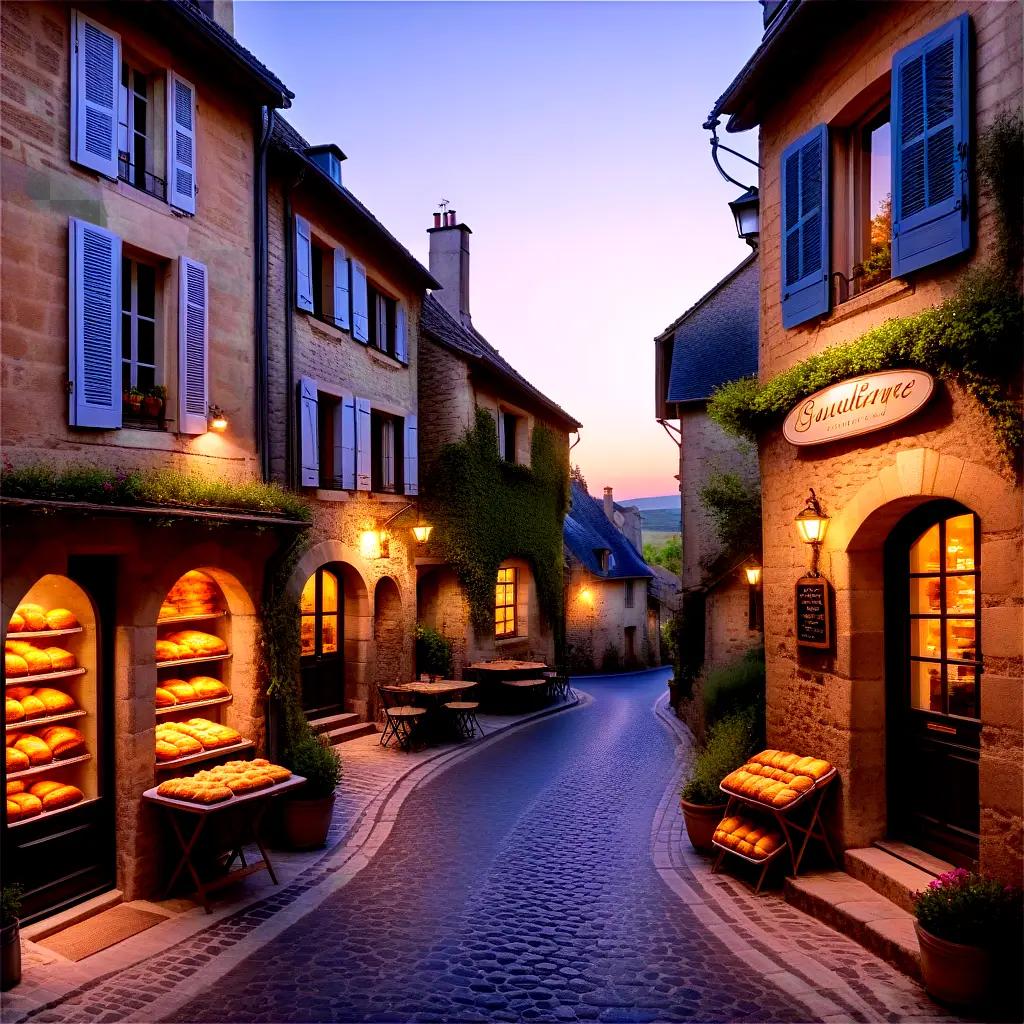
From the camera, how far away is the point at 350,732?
13086mm

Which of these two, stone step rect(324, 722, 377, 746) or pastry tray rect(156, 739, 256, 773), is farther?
stone step rect(324, 722, 377, 746)

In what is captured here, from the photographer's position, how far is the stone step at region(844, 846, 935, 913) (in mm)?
5768

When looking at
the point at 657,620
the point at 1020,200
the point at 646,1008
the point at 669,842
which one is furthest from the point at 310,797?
the point at 657,620

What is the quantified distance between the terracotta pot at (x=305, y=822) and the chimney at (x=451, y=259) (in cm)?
1489

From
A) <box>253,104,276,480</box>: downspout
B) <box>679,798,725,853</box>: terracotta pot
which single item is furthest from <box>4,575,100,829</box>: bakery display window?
<box>679,798,725,853</box>: terracotta pot

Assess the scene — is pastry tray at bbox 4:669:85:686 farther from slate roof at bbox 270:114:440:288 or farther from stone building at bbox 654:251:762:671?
stone building at bbox 654:251:762:671

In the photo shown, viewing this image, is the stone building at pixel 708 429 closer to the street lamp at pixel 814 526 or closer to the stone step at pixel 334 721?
the stone step at pixel 334 721

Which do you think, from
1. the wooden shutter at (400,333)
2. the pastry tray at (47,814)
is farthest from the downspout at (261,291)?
the wooden shutter at (400,333)

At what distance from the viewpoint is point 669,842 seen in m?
8.23

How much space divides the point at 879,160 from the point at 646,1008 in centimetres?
660

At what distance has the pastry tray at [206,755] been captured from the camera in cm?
731

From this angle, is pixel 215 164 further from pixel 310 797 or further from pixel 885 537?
pixel 885 537

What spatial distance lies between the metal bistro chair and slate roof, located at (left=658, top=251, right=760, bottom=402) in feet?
26.0

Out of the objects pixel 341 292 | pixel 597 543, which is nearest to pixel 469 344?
pixel 341 292
